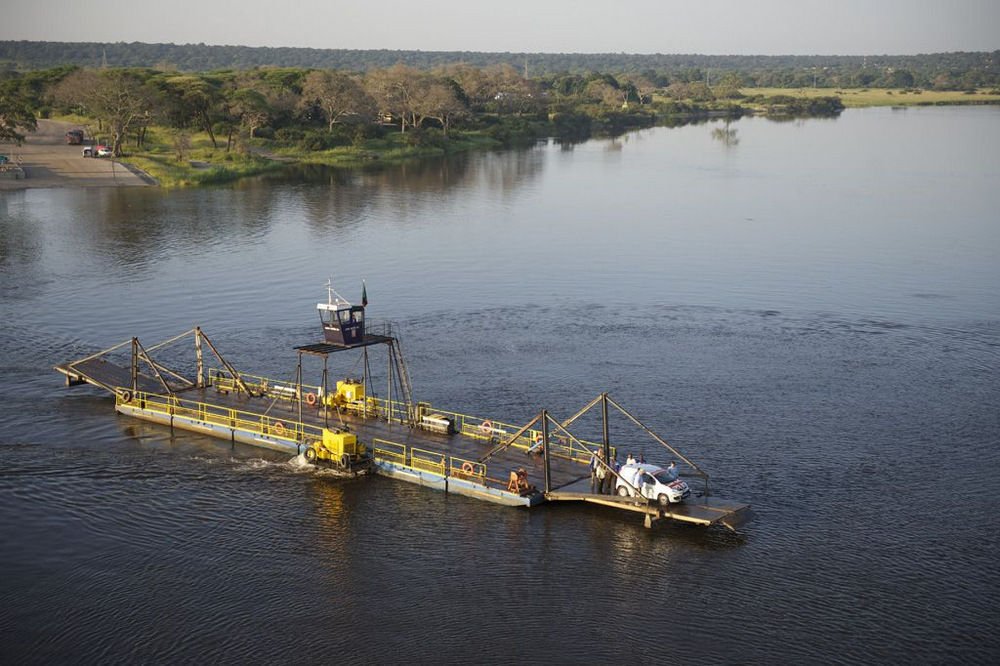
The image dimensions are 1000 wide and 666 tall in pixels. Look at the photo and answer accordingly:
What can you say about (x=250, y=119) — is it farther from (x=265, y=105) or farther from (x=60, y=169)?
(x=60, y=169)

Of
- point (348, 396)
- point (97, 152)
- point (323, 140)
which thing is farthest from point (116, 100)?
point (348, 396)

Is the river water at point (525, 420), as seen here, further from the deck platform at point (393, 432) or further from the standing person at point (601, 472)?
the standing person at point (601, 472)

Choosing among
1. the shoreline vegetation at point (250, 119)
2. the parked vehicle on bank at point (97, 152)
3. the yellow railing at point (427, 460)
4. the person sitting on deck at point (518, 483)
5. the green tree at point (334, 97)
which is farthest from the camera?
the green tree at point (334, 97)

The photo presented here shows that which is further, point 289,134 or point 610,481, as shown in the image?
point 289,134

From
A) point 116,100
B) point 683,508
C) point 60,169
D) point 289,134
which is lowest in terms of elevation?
point 683,508

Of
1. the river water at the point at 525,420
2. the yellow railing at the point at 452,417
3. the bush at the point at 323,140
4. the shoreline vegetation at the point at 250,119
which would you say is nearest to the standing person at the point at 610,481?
the yellow railing at the point at 452,417

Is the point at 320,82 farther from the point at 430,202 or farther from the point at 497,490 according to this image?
the point at 497,490

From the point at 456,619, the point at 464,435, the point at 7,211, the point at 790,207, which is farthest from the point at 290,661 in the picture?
the point at 790,207
